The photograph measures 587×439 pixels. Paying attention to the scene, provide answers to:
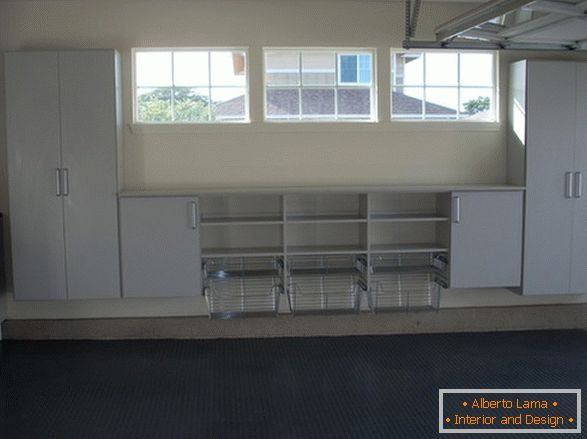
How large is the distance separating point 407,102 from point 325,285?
5.64ft

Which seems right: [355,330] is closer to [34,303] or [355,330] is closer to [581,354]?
[581,354]

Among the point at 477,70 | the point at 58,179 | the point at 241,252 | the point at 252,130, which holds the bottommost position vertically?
the point at 241,252

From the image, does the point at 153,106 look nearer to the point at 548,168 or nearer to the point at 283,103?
the point at 283,103

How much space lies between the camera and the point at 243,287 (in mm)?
6137

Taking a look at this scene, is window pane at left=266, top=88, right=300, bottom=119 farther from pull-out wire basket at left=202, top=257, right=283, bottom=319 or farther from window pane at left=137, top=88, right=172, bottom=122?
pull-out wire basket at left=202, top=257, right=283, bottom=319

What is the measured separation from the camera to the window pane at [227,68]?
607cm

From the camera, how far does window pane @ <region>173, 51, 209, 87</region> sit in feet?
19.9

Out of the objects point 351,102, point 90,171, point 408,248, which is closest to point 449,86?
point 351,102

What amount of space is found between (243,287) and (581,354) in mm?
2737

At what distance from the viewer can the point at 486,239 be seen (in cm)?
586

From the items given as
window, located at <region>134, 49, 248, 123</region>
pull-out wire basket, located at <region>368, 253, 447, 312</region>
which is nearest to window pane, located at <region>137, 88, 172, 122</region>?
window, located at <region>134, 49, 248, 123</region>

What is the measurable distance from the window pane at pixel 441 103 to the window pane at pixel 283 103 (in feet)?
3.74

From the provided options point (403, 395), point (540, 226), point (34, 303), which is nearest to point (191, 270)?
point (34, 303)

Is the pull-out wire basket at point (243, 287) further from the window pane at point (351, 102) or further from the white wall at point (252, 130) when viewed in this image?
the window pane at point (351, 102)
